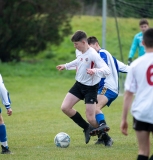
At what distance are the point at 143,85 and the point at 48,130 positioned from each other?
5950 millimetres

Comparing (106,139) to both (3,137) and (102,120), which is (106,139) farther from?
(3,137)

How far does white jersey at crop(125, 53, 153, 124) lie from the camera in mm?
5898

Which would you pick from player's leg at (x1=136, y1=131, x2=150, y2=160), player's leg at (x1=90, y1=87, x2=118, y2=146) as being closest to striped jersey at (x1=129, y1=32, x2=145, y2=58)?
player's leg at (x1=90, y1=87, x2=118, y2=146)

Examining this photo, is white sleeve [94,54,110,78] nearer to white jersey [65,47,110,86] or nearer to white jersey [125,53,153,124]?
white jersey [65,47,110,86]

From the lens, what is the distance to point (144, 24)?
45.5ft

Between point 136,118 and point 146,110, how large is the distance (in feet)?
0.48

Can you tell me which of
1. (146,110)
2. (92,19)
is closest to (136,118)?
(146,110)

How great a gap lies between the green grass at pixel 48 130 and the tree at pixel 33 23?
13.4 feet

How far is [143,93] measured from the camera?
595cm

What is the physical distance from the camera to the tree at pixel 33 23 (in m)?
24.7

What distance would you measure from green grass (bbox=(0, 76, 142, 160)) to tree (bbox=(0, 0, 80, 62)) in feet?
13.4

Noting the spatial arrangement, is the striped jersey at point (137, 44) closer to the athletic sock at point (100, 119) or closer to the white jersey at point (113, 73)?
the white jersey at point (113, 73)

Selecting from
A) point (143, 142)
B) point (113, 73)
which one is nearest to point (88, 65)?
point (113, 73)

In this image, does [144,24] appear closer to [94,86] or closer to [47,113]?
[47,113]
